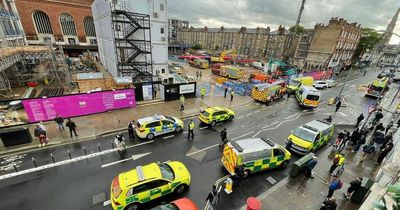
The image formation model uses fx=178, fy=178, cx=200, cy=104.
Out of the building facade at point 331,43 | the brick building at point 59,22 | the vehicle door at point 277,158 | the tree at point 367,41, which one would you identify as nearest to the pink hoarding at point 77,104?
the vehicle door at point 277,158

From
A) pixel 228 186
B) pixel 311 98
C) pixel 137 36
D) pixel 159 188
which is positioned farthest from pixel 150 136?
pixel 311 98

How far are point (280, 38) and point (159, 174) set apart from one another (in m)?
77.7

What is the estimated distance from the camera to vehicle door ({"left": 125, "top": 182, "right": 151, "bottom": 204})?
7534 mm

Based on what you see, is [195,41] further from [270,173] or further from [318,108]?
[270,173]

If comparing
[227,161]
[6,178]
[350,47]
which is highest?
[350,47]

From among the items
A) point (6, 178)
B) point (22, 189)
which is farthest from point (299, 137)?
point (6, 178)

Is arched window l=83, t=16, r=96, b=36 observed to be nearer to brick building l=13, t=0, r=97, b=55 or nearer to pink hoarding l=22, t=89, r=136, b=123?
brick building l=13, t=0, r=97, b=55

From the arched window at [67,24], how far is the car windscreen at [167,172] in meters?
57.6

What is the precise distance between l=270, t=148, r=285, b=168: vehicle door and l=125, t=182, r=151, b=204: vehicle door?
23.3 feet

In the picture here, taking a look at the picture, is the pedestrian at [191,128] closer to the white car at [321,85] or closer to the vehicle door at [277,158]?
the vehicle door at [277,158]

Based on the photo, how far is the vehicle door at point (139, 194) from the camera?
7.53 meters

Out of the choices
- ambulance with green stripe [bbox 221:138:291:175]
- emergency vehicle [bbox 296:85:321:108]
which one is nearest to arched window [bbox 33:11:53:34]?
ambulance with green stripe [bbox 221:138:291:175]

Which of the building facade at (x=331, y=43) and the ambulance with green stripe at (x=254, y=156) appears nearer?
the ambulance with green stripe at (x=254, y=156)

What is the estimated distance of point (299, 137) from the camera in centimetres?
1252
